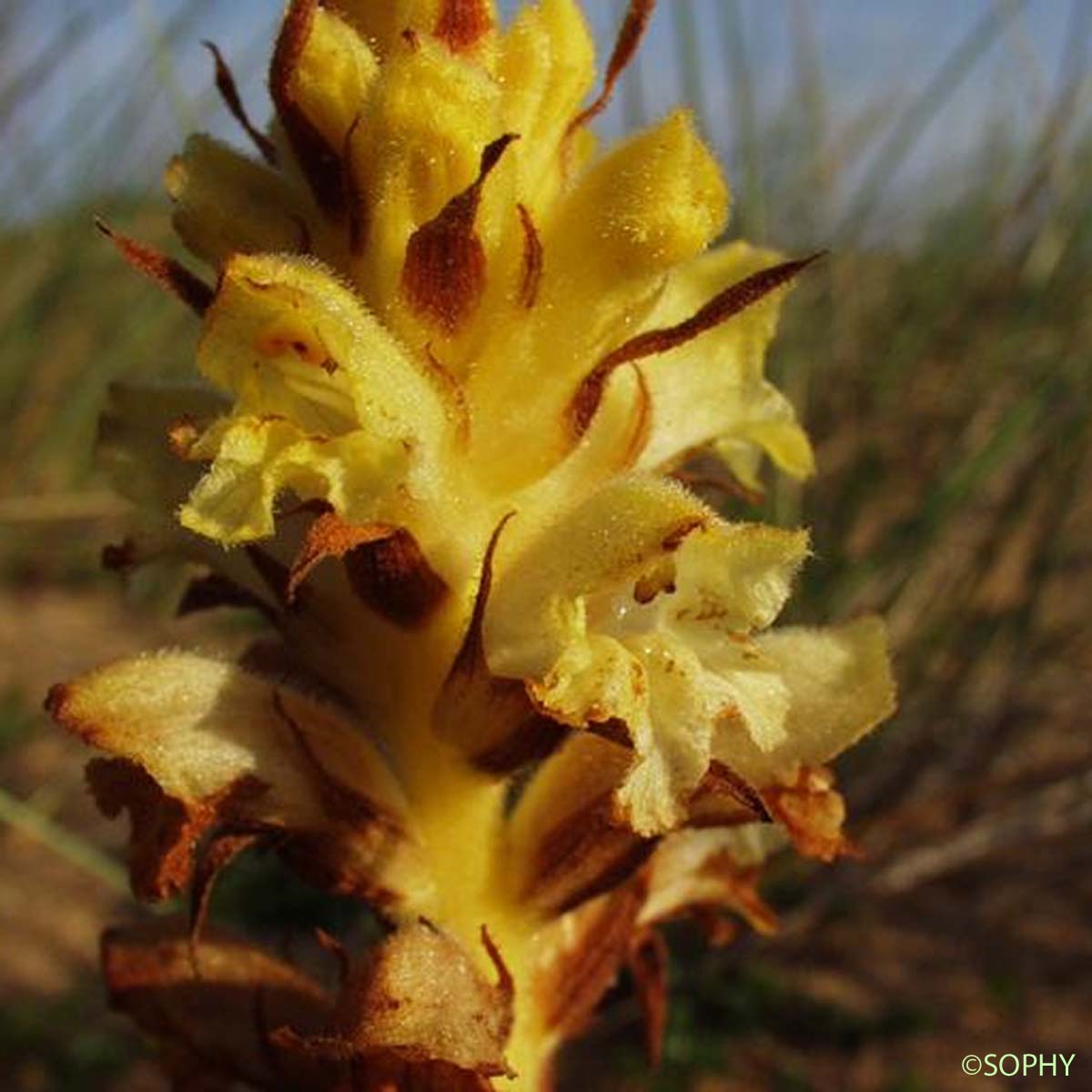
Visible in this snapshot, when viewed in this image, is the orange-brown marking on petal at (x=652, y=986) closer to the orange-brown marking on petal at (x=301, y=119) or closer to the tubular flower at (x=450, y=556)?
the tubular flower at (x=450, y=556)

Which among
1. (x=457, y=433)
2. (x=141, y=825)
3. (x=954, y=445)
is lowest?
(x=954, y=445)

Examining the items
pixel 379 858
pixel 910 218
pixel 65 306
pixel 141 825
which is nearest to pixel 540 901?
pixel 379 858

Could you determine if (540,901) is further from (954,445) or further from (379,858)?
(954,445)

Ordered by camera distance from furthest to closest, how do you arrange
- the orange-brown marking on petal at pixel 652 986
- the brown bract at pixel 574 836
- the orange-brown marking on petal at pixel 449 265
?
the orange-brown marking on petal at pixel 652 986, the brown bract at pixel 574 836, the orange-brown marking on petal at pixel 449 265

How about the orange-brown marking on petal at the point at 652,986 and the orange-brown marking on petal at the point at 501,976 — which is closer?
the orange-brown marking on petal at the point at 501,976

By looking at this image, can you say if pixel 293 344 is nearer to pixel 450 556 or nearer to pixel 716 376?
pixel 450 556

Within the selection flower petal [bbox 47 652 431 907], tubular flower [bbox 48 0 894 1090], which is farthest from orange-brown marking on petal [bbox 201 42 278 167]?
flower petal [bbox 47 652 431 907]

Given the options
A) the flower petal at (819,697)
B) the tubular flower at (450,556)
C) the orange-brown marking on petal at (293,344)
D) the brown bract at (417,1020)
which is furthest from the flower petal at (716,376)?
the brown bract at (417,1020)

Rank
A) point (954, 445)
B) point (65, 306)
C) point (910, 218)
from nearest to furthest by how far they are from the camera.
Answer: point (954, 445)
point (910, 218)
point (65, 306)
